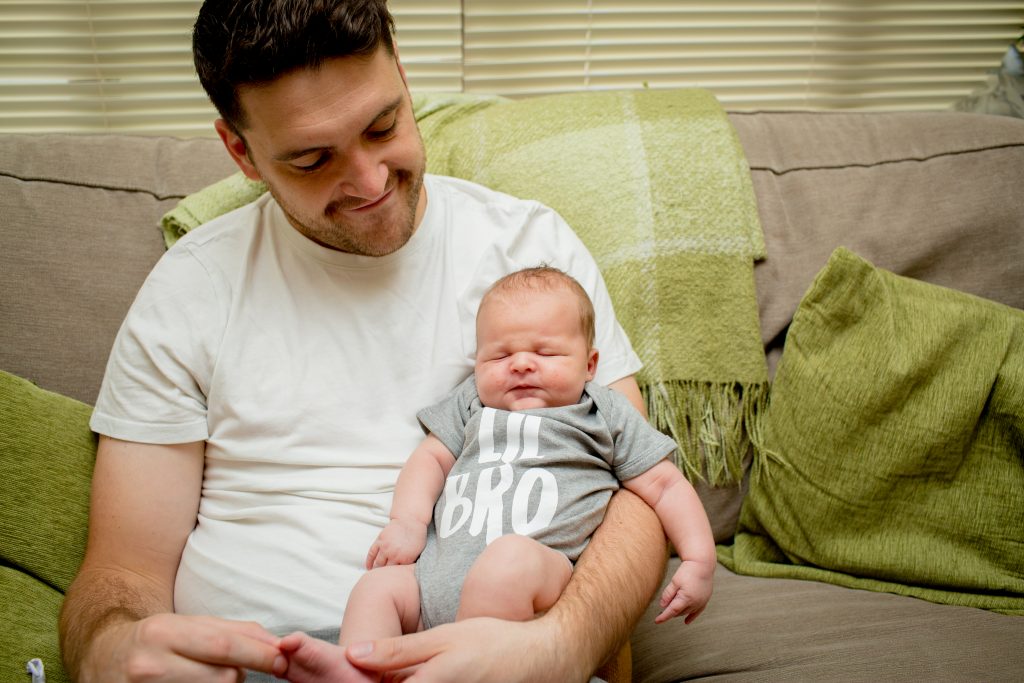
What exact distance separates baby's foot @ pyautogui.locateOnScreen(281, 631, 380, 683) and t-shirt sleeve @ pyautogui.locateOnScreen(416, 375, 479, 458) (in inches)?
16.0

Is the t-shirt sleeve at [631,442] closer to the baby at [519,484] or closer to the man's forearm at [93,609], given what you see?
the baby at [519,484]

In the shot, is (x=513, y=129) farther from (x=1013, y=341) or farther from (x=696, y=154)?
(x=1013, y=341)

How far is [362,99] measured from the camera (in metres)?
1.12

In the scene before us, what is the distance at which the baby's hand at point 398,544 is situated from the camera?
107cm

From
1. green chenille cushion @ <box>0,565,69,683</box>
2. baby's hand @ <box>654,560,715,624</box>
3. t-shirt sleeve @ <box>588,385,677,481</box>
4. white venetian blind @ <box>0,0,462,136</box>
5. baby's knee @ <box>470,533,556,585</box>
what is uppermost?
white venetian blind @ <box>0,0,462,136</box>

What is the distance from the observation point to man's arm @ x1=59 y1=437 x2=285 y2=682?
848 mm

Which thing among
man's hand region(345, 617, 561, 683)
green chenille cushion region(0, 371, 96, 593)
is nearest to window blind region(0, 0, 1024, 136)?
green chenille cushion region(0, 371, 96, 593)

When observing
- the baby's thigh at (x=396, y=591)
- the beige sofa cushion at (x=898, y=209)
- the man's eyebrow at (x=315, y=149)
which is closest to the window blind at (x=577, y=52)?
the beige sofa cushion at (x=898, y=209)

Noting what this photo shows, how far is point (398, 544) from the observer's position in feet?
3.55

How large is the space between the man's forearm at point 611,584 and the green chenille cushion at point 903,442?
46 cm

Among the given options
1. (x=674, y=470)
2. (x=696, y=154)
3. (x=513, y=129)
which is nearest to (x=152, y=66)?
(x=513, y=129)

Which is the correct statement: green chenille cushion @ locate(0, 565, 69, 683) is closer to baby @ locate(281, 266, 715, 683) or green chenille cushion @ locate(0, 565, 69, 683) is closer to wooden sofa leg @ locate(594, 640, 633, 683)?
baby @ locate(281, 266, 715, 683)

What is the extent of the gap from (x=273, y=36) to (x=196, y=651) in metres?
0.80

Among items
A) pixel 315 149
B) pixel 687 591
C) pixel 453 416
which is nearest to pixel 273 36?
pixel 315 149
